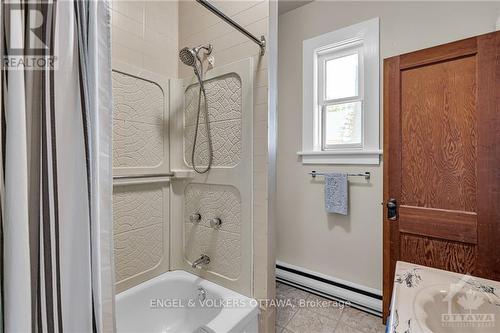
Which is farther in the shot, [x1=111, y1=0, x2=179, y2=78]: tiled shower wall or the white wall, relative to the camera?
the white wall

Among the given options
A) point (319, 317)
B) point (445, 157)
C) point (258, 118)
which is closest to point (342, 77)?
point (445, 157)

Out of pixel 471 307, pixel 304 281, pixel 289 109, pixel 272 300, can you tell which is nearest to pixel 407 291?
pixel 471 307

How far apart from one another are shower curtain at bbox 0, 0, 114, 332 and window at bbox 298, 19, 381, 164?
1.86 meters

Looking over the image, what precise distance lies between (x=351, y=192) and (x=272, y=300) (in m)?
1.10

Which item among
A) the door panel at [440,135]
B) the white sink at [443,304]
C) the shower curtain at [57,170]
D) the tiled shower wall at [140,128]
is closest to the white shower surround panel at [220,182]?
the tiled shower wall at [140,128]

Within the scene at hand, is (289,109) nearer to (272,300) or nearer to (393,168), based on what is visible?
(393,168)

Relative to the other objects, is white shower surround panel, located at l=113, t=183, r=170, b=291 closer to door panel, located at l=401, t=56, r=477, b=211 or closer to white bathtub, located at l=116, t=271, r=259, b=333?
white bathtub, located at l=116, t=271, r=259, b=333

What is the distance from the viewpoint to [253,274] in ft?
4.69

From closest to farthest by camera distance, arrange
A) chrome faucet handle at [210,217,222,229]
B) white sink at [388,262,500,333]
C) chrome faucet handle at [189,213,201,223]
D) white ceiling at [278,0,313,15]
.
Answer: white sink at [388,262,500,333] → chrome faucet handle at [210,217,222,229] → chrome faucet handle at [189,213,201,223] → white ceiling at [278,0,313,15]

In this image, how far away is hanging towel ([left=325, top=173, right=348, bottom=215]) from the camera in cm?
201

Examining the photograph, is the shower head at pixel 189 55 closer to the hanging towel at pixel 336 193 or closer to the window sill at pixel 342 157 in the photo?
the window sill at pixel 342 157

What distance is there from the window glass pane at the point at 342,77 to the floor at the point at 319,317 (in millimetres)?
1760

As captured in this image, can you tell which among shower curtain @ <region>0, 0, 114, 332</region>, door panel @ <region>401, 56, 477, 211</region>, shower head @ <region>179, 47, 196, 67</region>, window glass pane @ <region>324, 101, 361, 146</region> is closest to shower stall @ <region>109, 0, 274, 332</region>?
shower head @ <region>179, 47, 196, 67</region>

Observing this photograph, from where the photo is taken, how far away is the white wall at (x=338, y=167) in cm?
168
